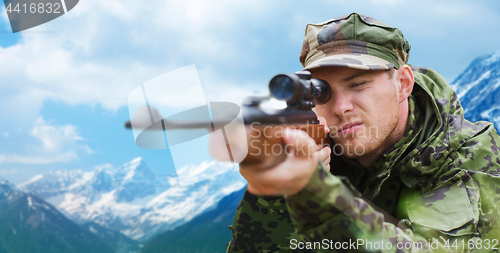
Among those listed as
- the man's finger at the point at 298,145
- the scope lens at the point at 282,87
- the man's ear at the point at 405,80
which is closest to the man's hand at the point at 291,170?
the man's finger at the point at 298,145

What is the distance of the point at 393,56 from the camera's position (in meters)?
2.97

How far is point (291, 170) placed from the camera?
5.12 ft

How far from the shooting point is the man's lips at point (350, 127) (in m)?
2.69

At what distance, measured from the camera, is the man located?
7.35ft

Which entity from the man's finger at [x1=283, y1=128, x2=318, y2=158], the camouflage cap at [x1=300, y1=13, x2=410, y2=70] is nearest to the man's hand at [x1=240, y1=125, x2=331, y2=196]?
the man's finger at [x1=283, y1=128, x2=318, y2=158]

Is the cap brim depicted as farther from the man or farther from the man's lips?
the man's lips

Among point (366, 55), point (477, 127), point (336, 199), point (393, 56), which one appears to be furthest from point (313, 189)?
point (477, 127)

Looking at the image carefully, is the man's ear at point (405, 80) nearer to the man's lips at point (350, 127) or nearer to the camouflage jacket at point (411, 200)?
the camouflage jacket at point (411, 200)

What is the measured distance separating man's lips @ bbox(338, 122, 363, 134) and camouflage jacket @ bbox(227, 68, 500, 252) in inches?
15.6

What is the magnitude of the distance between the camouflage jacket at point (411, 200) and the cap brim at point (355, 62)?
57cm

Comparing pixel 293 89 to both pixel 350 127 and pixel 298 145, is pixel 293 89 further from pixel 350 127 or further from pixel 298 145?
pixel 350 127

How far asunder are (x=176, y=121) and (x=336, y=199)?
811mm

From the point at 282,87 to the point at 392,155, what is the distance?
1377 millimetres

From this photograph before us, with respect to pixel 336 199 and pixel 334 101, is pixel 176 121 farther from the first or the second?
pixel 334 101
